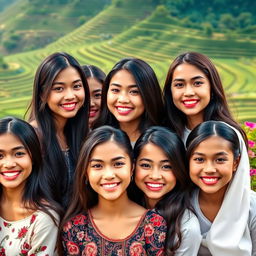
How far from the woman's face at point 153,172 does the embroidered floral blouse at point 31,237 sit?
0.57 metres

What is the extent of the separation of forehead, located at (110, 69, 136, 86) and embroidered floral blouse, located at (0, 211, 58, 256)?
1.03 metres

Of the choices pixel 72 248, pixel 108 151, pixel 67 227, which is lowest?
pixel 72 248

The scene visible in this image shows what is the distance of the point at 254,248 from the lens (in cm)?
282

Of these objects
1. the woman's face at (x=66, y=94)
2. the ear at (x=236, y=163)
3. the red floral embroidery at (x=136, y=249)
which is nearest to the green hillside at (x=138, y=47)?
the woman's face at (x=66, y=94)

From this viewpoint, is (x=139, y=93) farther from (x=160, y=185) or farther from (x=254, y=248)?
(x=254, y=248)

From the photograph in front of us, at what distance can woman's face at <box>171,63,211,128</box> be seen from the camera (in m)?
2.96

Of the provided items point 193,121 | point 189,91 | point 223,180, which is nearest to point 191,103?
point 189,91

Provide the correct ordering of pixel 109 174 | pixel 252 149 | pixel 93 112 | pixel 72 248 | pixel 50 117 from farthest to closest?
pixel 252 149
pixel 93 112
pixel 50 117
pixel 72 248
pixel 109 174

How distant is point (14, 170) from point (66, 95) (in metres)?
0.75

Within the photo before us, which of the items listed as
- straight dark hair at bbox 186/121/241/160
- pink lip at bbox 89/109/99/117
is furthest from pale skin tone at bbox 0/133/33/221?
pink lip at bbox 89/109/99/117

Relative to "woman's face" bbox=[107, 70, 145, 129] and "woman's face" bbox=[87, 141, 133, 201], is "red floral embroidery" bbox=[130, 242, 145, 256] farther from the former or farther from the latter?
"woman's face" bbox=[107, 70, 145, 129]

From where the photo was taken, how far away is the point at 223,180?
2.52 meters

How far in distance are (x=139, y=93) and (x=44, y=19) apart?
3561 centimetres

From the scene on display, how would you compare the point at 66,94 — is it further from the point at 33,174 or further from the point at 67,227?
the point at 67,227
